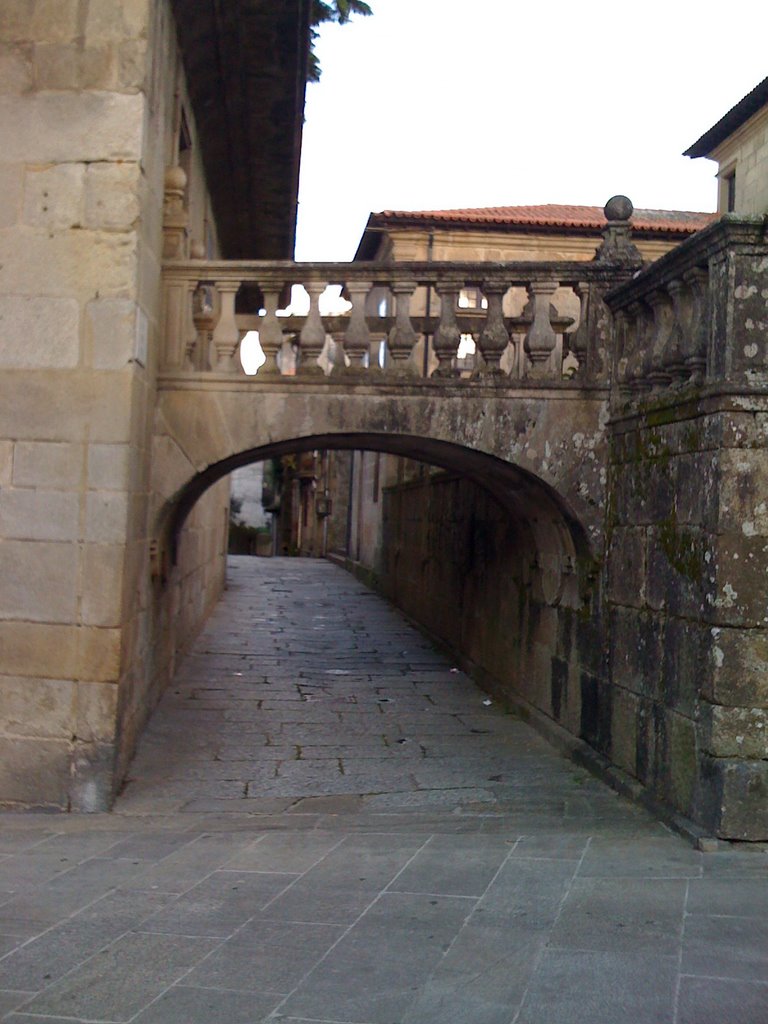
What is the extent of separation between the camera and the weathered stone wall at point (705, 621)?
200 inches

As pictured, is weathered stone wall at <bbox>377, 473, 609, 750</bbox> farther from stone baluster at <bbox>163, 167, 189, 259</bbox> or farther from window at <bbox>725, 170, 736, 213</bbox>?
window at <bbox>725, 170, 736, 213</bbox>

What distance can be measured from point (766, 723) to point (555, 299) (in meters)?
16.3

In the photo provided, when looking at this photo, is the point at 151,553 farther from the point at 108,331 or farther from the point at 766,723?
the point at 766,723

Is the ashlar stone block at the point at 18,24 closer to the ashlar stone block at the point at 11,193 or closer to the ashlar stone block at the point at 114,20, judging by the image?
the ashlar stone block at the point at 114,20

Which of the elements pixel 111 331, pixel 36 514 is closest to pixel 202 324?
pixel 111 331

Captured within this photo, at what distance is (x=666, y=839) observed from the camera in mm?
5246

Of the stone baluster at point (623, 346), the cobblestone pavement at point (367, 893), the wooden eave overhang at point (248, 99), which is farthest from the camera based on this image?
the wooden eave overhang at point (248, 99)

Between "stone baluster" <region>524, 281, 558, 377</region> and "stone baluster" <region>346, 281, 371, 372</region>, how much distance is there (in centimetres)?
98

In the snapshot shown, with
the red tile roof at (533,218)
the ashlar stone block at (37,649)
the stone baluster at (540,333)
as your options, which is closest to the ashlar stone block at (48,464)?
the ashlar stone block at (37,649)

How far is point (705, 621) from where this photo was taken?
206 inches

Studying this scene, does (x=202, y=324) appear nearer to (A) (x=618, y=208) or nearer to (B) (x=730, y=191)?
(A) (x=618, y=208)

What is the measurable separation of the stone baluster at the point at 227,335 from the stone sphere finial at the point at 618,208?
227 cm

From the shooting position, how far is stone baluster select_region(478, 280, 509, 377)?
6883mm

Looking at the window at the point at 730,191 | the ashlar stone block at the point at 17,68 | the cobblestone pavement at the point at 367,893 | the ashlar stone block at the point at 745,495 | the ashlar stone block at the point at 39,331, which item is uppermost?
the window at the point at 730,191
